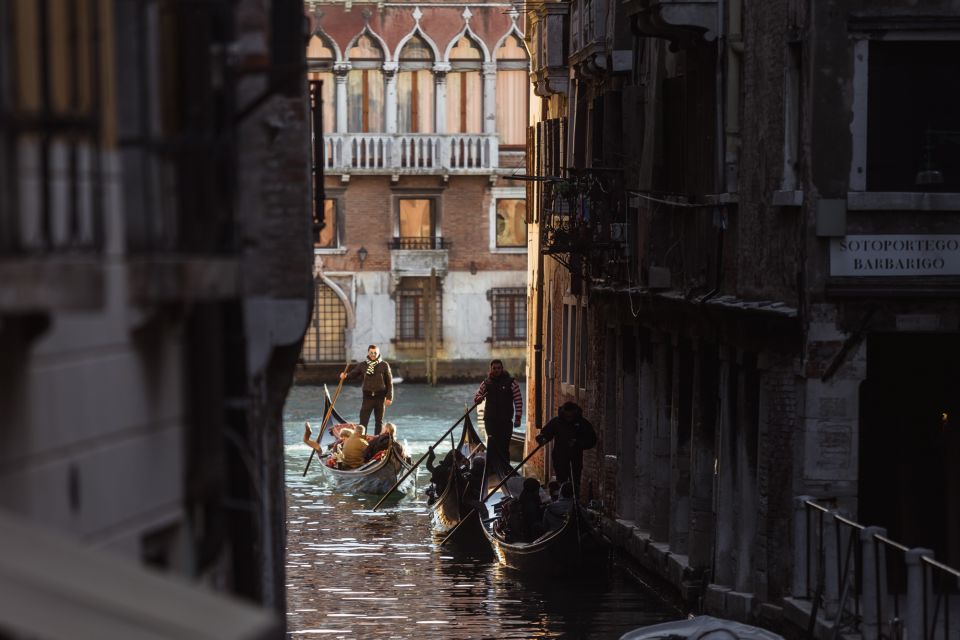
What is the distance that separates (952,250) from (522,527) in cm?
554

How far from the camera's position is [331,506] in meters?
21.3

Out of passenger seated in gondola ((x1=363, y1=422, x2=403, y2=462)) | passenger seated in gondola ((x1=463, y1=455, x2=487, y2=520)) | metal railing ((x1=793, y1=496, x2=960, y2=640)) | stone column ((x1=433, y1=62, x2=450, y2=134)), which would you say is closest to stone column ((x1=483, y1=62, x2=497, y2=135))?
stone column ((x1=433, y1=62, x2=450, y2=134))

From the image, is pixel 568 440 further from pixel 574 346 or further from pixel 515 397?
pixel 515 397

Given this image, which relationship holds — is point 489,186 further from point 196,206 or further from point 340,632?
point 196,206

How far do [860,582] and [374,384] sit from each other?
14773mm

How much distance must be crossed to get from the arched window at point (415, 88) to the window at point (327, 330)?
10.7ft

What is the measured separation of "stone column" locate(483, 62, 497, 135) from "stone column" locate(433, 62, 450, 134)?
2.31 feet

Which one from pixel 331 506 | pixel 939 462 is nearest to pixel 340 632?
pixel 939 462

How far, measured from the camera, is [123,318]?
4.72 metres

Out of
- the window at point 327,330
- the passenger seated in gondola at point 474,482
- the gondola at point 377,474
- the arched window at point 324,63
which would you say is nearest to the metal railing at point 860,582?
the passenger seated in gondola at point 474,482

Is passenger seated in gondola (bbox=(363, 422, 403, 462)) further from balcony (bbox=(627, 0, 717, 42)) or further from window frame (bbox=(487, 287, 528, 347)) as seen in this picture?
window frame (bbox=(487, 287, 528, 347))

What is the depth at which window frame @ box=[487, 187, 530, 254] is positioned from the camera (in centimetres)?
3781

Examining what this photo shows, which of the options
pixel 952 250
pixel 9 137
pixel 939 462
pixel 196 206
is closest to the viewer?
pixel 9 137

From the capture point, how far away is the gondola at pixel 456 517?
17500 mm
